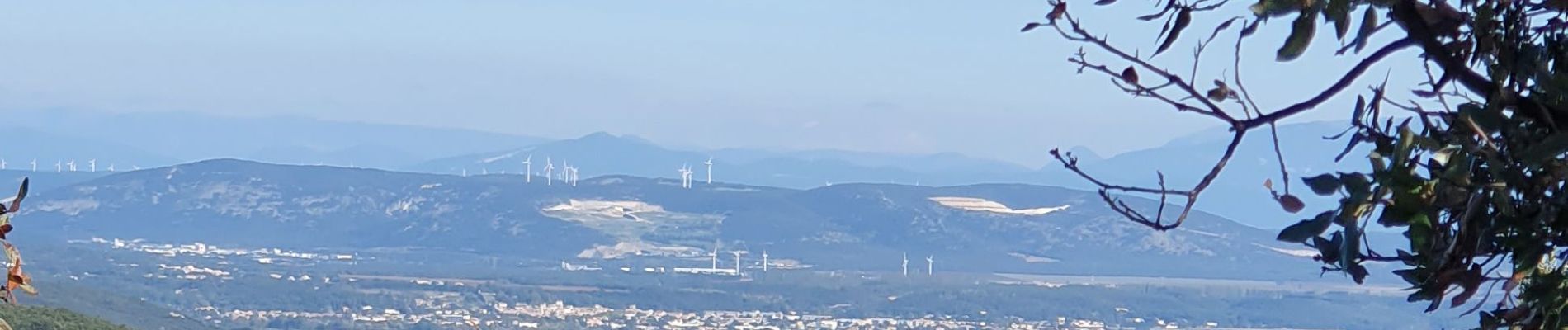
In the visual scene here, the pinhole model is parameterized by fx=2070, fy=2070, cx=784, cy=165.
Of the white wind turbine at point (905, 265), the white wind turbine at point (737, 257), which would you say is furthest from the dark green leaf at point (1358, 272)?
the white wind turbine at point (737, 257)

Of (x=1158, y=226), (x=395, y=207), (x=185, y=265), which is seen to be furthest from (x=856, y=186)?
(x=1158, y=226)

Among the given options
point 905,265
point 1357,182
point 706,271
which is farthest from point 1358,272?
point 706,271

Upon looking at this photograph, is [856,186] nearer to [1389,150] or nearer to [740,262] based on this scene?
[740,262]

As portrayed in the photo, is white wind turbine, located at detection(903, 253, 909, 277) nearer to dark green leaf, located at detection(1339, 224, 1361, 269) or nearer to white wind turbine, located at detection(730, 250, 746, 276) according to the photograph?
white wind turbine, located at detection(730, 250, 746, 276)

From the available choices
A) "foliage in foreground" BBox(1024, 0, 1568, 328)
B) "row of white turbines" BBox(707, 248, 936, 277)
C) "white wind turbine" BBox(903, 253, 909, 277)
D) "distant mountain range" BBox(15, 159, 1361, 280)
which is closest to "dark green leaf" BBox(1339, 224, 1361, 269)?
"foliage in foreground" BBox(1024, 0, 1568, 328)

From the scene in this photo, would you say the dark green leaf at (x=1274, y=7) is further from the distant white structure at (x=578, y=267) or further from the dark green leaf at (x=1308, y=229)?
the distant white structure at (x=578, y=267)

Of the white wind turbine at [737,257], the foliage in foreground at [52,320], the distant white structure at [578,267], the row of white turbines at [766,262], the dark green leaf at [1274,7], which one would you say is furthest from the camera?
the row of white turbines at [766,262]

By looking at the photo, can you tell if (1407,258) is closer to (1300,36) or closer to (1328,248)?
(1328,248)
